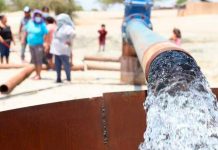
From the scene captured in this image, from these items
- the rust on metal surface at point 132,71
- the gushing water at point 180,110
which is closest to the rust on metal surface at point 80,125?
the gushing water at point 180,110

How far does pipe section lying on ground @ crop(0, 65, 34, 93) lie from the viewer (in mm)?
7285

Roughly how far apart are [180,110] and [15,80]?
5.81 meters

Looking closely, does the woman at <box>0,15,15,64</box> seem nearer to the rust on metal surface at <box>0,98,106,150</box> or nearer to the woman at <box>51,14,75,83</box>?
the woman at <box>51,14,75,83</box>

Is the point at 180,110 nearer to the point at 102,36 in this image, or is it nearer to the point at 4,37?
the point at 4,37

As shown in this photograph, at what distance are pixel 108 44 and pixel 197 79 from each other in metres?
15.6

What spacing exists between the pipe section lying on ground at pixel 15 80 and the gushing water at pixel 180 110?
16.3 feet

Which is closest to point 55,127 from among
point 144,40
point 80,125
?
point 80,125

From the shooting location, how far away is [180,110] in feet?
7.58

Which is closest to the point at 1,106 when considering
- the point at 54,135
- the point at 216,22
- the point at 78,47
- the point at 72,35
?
the point at 72,35

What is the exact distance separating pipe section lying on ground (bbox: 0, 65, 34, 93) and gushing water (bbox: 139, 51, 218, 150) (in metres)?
4.98

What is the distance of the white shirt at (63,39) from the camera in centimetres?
724

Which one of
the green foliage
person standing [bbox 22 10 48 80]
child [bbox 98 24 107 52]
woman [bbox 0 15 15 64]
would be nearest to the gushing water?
person standing [bbox 22 10 48 80]

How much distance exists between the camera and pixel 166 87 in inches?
94.7

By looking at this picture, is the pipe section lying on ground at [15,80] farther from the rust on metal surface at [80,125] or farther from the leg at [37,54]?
the rust on metal surface at [80,125]
